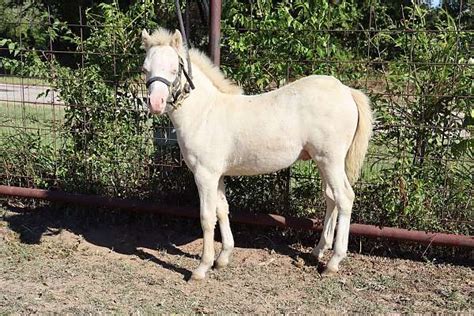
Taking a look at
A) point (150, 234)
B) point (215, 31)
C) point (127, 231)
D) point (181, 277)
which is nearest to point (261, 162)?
point (181, 277)

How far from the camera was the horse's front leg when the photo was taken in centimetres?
418

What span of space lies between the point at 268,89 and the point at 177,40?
3.84ft

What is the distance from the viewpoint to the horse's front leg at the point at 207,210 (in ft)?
13.7

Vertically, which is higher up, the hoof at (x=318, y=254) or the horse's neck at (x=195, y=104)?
the horse's neck at (x=195, y=104)

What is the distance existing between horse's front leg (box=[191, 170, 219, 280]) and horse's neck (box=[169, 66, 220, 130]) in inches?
16.5

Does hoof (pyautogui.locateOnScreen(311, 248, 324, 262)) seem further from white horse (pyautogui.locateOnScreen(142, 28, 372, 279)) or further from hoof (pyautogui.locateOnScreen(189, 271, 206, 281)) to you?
hoof (pyautogui.locateOnScreen(189, 271, 206, 281))

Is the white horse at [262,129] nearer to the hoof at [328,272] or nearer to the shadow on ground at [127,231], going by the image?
the hoof at [328,272]

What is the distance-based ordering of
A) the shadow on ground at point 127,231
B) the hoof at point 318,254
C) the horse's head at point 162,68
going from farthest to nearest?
the shadow on ground at point 127,231 < the hoof at point 318,254 < the horse's head at point 162,68

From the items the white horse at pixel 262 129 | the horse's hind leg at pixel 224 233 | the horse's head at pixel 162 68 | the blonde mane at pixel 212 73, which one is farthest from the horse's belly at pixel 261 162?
the horse's head at pixel 162 68

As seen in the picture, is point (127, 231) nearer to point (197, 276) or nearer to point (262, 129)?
point (197, 276)

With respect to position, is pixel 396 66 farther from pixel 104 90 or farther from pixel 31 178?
pixel 31 178

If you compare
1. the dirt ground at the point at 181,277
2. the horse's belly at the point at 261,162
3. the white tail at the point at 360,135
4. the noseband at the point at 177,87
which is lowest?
the dirt ground at the point at 181,277

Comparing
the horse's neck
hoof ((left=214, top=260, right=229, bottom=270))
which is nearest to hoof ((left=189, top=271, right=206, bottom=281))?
hoof ((left=214, top=260, right=229, bottom=270))

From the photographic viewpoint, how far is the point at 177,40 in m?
3.99
